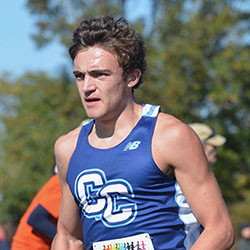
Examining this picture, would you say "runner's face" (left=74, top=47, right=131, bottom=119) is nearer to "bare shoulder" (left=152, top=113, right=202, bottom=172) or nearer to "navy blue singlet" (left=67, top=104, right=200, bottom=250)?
"navy blue singlet" (left=67, top=104, right=200, bottom=250)

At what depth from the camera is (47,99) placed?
2003cm

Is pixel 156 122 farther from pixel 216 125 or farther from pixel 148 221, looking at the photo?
pixel 216 125

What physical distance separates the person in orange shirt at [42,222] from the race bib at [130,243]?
5.91 feet

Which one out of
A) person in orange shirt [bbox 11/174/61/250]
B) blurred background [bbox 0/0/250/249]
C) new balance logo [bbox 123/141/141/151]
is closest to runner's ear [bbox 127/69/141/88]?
new balance logo [bbox 123/141/141/151]

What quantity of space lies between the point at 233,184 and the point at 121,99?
1387cm

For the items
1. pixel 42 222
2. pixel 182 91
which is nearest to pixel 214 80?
pixel 182 91

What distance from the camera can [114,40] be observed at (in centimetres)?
356

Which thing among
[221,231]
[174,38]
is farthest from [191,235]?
[174,38]

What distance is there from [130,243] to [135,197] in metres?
0.26

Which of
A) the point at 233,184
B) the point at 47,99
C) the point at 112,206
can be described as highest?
the point at 47,99

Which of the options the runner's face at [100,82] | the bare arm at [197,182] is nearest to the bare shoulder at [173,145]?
the bare arm at [197,182]

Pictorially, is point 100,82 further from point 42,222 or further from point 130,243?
point 42,222

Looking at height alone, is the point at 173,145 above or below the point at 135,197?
above

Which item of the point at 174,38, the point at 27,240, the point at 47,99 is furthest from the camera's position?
the point at 47,99
